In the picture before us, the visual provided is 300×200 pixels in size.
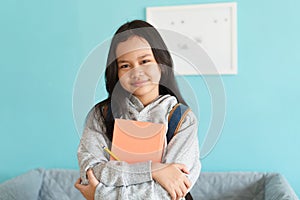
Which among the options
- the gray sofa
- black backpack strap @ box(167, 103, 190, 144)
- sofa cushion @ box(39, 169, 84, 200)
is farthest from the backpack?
sofa cushion @ box(39, 169, 84, 200)

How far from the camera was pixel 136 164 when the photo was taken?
1.05 metres

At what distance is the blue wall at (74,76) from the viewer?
2.15 metres

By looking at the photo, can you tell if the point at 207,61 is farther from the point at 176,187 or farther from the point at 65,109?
the point at 65,109

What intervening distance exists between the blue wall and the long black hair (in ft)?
3.76

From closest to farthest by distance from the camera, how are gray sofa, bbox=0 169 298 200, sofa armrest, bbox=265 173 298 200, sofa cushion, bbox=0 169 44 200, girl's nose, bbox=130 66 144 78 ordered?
girl's nose, bbox=130 66 144 78, sofa armrest, bbox=265 173 298 200, sofa cushion, bbox=0 169 44 200, gray sofa, bbox=0 169 298 200

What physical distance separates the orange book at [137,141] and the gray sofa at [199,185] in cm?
106

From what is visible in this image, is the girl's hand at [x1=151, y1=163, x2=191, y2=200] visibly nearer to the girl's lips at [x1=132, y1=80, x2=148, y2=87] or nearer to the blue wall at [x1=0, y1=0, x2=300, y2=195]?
the girl's lips at [x1=132, y1=80, x2=148, y2=87]

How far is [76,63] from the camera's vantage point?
2.34 meters

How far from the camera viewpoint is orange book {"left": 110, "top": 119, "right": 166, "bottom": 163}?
41.2 inches

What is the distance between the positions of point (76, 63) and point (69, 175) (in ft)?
1.85

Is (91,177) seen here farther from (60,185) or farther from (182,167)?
(60,185)

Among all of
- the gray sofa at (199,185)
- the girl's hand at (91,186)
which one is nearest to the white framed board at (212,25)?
the gray sofa at (199,185)

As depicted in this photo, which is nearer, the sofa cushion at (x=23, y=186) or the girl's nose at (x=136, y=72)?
the girl's nose at (x=136, y=72)

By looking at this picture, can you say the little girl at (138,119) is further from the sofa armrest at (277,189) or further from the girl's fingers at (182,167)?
the sofa armrest at (277,189)
